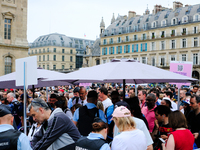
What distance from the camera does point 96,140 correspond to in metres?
2.93

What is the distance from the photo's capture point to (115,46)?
Result: 179 ft

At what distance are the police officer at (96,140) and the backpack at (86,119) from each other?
1482mm

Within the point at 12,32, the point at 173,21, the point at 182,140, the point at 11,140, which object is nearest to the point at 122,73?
the point at 182,140

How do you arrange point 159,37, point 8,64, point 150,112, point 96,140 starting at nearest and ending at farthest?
point 96,140
point 150,112
point 8,64
point 159,37

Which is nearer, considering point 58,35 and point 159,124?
point 159,124

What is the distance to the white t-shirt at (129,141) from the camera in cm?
299

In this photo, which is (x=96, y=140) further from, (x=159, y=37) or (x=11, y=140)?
(x=159, y=37)

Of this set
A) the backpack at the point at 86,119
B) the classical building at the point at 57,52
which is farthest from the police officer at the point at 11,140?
the classical building at the point at 57,52

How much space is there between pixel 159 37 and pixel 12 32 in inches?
1251

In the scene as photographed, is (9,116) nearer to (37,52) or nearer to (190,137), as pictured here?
(190,137)

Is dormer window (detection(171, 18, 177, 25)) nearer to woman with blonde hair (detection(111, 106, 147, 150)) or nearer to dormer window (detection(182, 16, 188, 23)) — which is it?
dormer window (detection(182, 16, 188, 23))

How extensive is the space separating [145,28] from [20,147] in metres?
49.9

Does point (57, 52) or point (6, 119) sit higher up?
point (57, 52)

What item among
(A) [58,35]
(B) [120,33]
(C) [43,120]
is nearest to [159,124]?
(C) [43,120]
